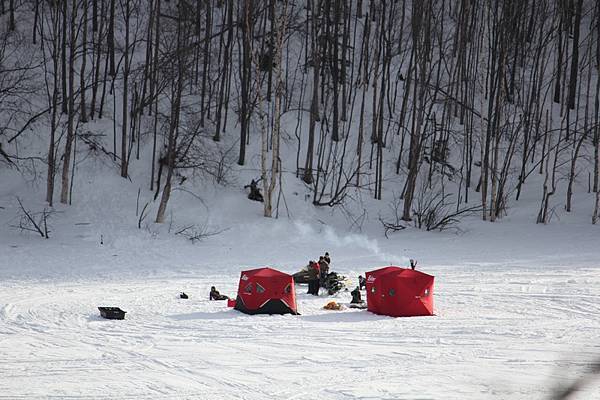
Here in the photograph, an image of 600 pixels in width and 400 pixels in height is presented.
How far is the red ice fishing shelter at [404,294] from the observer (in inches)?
507

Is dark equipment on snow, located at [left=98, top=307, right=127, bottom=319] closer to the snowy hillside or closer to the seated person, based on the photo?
the snowy hillside

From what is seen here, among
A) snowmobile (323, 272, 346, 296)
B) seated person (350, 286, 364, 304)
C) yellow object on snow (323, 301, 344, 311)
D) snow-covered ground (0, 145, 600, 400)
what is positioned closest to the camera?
snow-covered ground (0, 145, 600, 400)

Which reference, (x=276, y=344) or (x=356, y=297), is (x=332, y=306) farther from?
(x=276, y=344)

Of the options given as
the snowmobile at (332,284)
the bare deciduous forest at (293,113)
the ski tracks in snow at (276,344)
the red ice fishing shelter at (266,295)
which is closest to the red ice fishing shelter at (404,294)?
the ski tracks in snow at (276,344)

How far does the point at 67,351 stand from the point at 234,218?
15.9 m

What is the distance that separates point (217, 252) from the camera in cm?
2186

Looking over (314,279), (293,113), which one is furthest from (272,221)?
(314,279)

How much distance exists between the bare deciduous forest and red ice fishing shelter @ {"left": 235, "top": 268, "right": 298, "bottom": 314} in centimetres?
1176

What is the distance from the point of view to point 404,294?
12.9 meters

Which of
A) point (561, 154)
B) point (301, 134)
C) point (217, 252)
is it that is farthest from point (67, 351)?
point (561, 154)

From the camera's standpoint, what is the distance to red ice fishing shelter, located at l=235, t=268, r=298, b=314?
12852mm

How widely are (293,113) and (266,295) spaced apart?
2045 centimetres

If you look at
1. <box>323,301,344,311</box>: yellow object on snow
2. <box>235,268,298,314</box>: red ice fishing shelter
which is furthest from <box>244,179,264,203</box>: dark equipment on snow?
<box>235,268,298,314</box>: red ice fishing shelter

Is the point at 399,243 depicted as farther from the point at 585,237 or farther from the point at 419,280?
the point at 419,280
